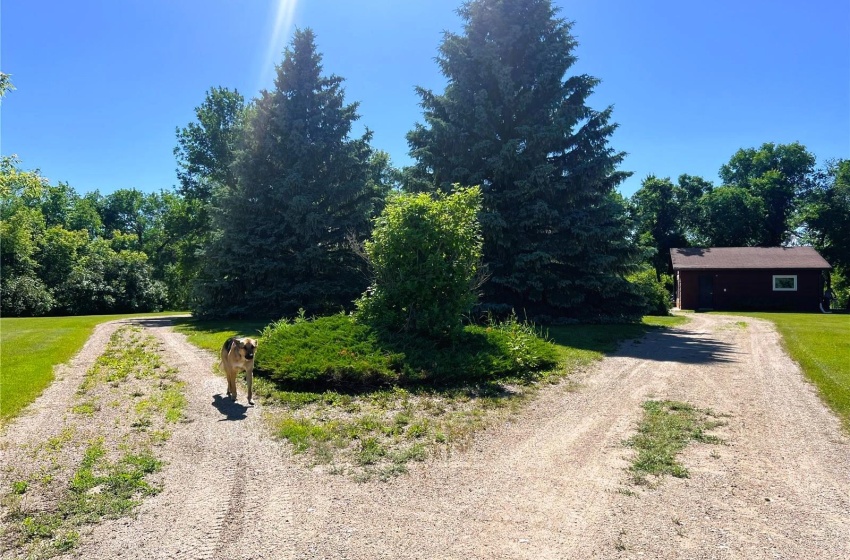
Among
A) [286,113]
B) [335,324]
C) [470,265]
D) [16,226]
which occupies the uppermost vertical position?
[286,113]

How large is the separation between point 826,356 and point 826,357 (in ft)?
0.55

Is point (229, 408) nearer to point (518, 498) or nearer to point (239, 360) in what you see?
point (239, 360)

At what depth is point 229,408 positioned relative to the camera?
7.66 m

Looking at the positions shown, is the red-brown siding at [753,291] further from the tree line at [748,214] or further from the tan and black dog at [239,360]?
the tan and black dog at [239,360]

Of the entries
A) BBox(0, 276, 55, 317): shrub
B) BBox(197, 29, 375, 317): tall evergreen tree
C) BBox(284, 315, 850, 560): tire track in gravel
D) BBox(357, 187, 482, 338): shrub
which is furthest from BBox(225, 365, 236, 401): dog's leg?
BBox(0, 276, 55, 317): shrub

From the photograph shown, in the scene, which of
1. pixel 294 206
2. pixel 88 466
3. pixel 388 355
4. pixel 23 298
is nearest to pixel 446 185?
pixel 294 206

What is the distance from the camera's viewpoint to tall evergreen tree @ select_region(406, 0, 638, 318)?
18953 millimetres

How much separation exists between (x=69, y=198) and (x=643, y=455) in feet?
224

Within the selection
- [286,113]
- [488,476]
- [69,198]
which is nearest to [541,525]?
[488,476]

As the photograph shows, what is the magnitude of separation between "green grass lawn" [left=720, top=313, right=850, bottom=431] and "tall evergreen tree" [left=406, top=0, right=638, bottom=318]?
5561mm

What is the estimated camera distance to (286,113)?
926 inches

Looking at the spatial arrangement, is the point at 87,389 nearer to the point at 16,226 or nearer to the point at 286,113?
the point at 286,113

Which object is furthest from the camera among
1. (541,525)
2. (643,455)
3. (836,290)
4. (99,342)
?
(836,290)

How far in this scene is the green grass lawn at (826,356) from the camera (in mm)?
8016
